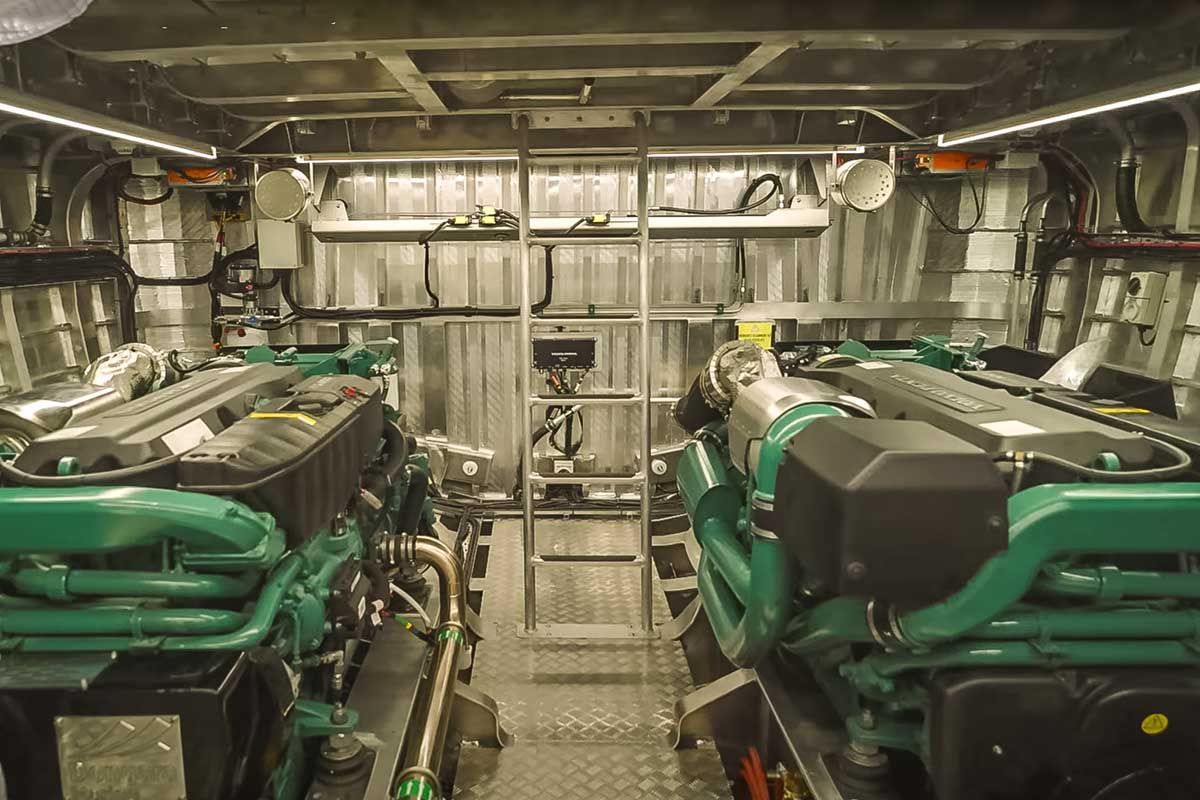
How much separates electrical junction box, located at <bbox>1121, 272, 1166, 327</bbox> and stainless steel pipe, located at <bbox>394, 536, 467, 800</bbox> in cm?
380

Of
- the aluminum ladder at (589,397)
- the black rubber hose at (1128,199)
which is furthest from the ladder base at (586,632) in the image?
the black rubber hose at (1128,199)

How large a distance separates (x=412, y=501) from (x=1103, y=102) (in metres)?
3.38

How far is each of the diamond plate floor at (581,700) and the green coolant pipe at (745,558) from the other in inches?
25.5

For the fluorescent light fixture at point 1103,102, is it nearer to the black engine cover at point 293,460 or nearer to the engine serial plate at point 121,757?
the black engine cover at point 293,460

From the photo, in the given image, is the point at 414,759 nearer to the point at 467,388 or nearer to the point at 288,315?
the point at 467,388

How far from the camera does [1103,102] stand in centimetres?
291

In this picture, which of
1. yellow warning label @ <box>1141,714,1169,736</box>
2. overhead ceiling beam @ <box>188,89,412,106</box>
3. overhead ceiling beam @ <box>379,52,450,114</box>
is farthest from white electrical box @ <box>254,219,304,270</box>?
yellow warning label @ <box>1141,714,1169,736</box>

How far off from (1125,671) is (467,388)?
180 inches

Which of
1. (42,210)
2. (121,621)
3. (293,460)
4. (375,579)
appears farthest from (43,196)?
(121,621)

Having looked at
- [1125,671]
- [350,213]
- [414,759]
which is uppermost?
[350,213]

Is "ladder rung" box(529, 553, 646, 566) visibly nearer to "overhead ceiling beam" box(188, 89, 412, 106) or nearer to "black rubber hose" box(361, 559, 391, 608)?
"black rubber hose" box(361, 559, 391, 608)

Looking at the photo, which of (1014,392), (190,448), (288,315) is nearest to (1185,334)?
(1014,392)

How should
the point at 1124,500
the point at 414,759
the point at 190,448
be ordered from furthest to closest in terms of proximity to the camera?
the point at 414,759 → the point at 190,448 → the point at 1124,500

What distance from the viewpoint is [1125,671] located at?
190 cm
